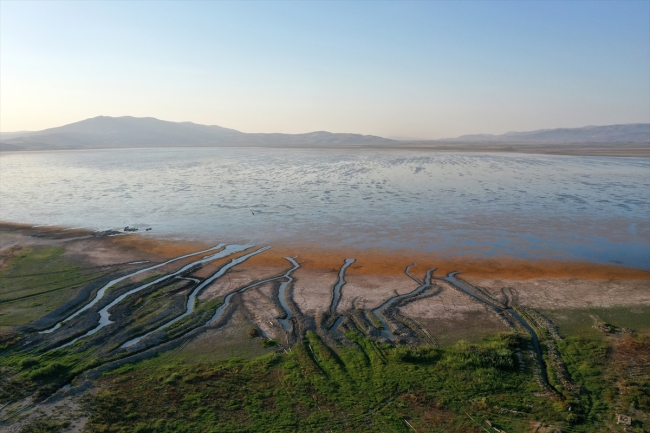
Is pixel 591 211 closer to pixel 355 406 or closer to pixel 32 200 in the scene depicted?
pixel 355 406

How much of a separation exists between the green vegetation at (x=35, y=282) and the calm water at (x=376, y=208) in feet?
22.2

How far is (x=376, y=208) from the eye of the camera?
114 feet

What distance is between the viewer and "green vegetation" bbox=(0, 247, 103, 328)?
15.4m

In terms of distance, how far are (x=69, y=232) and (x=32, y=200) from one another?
52.9 ft

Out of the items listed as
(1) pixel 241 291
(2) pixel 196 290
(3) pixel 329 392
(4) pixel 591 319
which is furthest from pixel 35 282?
(4) pixel 591 319

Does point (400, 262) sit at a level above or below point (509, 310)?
above

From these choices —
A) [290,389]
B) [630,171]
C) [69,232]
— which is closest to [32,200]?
[69,232]

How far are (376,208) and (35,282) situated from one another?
2348 cm

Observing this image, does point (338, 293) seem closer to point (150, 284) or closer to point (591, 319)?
point (150, 284)

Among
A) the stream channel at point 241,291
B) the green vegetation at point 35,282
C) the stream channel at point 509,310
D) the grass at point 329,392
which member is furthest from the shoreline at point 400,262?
the grass at point 329,392

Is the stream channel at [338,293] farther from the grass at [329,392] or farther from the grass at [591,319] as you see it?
the grass at [591,319]

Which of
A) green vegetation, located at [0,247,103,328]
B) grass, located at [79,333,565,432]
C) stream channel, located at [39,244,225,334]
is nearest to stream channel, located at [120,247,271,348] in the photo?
grass, located at [79,333,565,432]

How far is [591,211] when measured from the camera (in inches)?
1315

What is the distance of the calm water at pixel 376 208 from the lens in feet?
83.8
